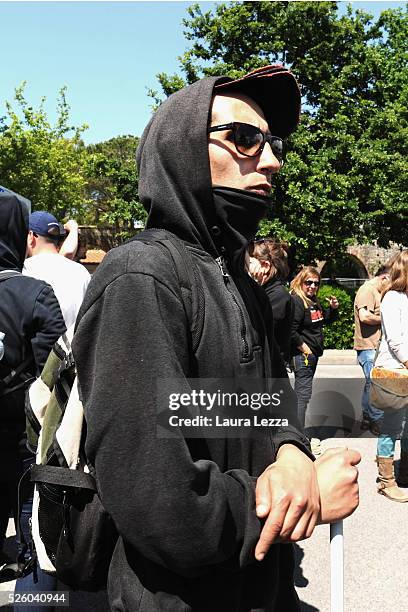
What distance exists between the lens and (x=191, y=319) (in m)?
1.22

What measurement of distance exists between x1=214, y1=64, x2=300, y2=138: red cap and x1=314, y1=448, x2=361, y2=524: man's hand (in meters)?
0.92

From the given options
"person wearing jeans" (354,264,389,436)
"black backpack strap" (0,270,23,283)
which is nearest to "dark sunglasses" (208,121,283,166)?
"black backpack strap" (0,270,23,283)

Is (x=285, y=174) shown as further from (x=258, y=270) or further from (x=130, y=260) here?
(x=130, y=260)

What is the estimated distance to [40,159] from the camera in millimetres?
26516

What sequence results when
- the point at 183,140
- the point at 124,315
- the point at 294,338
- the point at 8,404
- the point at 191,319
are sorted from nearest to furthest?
the point at 124,315 < the point at 191,319 < the point at 183,140 < the point at 8,404 < the point at 294,338

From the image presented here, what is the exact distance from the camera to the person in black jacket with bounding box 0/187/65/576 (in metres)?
2.64

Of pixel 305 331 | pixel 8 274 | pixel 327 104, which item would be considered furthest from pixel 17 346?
pixel 327 104

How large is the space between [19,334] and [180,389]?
1.75 meters

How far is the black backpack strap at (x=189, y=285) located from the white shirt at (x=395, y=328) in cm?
419

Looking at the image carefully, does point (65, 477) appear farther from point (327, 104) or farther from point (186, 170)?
point (327, 104)

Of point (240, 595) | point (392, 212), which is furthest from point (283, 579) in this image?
point (392, 212)

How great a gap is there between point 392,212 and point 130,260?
2024 cm

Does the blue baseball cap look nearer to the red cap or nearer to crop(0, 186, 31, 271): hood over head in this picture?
crop(0, 186, 31, 271): hood over head

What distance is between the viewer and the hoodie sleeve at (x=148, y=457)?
106 cm
